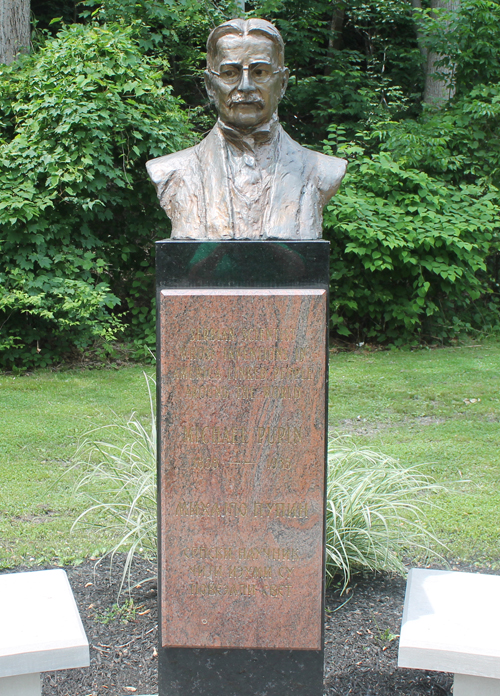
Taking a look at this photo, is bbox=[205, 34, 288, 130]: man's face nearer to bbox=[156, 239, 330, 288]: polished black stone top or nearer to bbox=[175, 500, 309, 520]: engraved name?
bbox=[156, 239, 330, 288]: polished black stone top

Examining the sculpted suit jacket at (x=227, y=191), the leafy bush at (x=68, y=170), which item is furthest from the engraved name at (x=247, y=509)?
the leafy bush at (x=68, y=170)

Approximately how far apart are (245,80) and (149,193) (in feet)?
16.9

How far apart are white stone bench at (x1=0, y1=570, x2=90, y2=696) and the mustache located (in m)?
1.99

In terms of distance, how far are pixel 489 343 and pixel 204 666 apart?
279 inches

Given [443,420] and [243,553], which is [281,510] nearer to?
[243,553]

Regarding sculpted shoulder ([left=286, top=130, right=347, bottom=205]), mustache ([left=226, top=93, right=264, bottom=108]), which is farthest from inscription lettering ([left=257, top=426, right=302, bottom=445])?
mustache ([left=226, top=93, right=264, bottom=108])

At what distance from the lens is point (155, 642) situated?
3.24m

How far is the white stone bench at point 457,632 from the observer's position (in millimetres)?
2484

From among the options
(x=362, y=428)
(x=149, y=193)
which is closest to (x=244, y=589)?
(x=362, y=428)

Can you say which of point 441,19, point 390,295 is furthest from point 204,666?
point 441,19

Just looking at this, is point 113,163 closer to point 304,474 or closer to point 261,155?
point 261,155

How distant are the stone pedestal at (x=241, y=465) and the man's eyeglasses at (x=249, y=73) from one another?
67 cm

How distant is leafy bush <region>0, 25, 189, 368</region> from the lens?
7035 mm

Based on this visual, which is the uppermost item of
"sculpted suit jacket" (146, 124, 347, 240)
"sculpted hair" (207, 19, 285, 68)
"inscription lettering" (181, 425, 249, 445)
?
"sculpted hair" (207, 19, 285, 68)
